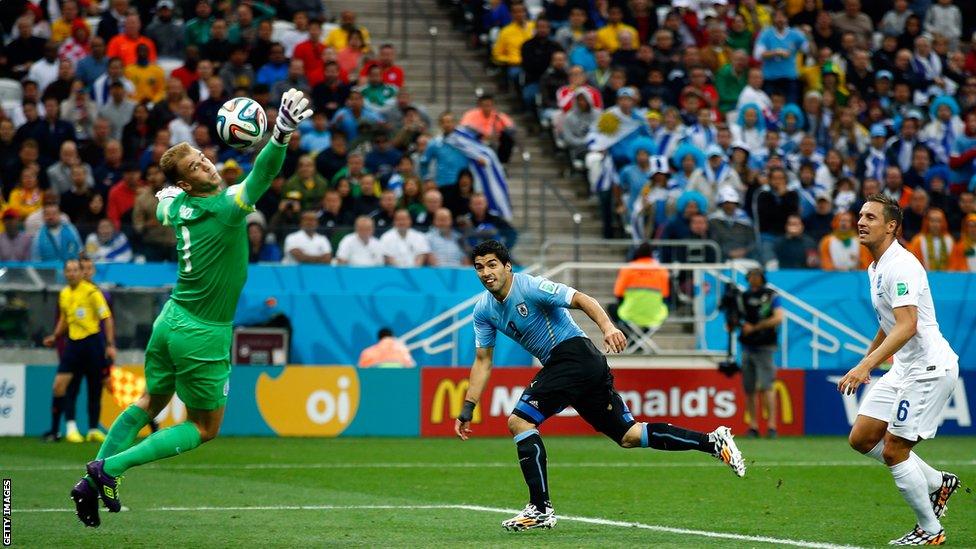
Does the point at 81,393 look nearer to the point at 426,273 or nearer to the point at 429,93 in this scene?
the point at 426,273

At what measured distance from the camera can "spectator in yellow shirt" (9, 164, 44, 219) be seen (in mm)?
21109

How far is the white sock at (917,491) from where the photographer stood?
386 inches

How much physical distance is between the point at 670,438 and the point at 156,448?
350 centimetres

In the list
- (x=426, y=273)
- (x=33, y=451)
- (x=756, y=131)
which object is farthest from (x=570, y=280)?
(x=33, y=451)

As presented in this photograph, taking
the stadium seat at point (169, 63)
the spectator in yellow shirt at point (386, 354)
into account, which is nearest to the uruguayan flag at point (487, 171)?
the spectator in yellow shirt at point (386, 354)

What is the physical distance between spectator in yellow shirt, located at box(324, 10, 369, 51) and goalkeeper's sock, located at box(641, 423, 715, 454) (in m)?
15.6

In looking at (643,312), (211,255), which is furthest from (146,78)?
(211,255)

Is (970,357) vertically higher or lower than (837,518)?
lower

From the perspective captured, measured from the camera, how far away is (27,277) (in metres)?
20.3

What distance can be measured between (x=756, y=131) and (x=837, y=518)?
15.1 meters

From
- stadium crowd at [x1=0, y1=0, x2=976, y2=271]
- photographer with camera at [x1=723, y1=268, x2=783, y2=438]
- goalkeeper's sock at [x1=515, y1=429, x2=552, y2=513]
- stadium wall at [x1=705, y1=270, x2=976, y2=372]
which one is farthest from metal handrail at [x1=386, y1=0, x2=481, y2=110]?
goalkeeper's sock at [x1=515, y1=429, x2=552, y2=513]

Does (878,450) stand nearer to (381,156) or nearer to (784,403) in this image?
(784,403)

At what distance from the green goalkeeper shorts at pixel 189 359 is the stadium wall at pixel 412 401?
10.4 m

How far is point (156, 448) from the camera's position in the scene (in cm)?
963
